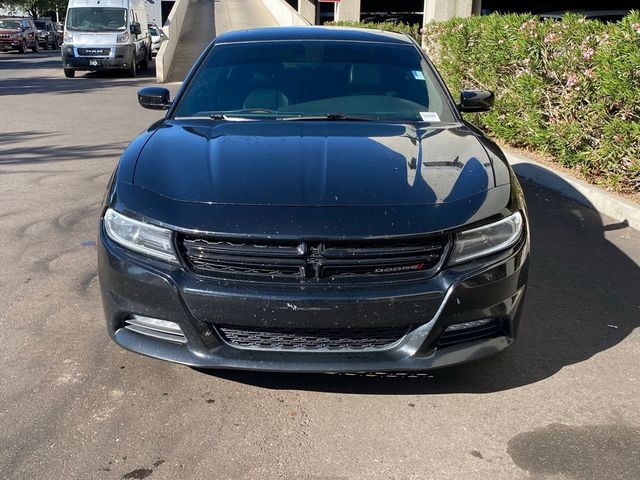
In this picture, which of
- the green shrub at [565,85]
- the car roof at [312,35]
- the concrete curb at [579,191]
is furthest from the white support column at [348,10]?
the car roof at [312,35]

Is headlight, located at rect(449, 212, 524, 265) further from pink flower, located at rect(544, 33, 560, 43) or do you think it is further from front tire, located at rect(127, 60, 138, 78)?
front tire, located at rect(127, 60, 138, 78)

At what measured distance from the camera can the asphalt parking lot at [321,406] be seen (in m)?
2.98

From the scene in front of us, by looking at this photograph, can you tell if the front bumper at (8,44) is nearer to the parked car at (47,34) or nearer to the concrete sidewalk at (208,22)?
the parked car at (47,34)

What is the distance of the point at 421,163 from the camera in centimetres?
361

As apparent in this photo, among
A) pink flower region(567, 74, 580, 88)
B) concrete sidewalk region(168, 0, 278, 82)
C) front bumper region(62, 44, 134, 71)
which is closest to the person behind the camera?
pink flower region(567, 74, 580, 88)

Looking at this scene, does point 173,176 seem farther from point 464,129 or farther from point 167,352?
point 464,129

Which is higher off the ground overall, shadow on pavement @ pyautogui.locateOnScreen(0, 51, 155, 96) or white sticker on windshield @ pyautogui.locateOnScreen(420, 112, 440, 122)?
white sticker on windshield @ pyautogui.locateOnScreen(420, 112, 440, 122)

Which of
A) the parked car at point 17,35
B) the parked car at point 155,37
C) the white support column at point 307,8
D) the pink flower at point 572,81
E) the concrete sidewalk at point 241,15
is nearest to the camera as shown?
the pink flower at point 572,81

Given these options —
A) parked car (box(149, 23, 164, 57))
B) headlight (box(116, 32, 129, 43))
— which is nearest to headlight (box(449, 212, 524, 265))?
headlight (box(116, 32, 129, 43))

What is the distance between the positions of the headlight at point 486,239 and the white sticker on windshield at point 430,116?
1.28 meters

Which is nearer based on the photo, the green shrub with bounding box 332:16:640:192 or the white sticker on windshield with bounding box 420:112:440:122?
the white sticker on windshield with bounding box 420:112:440:122

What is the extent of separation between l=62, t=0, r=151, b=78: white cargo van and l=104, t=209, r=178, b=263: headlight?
66.5 ft

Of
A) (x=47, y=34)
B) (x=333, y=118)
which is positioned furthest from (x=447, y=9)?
(x=47, y=34)

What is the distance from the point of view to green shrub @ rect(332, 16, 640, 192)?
6.74 metres
